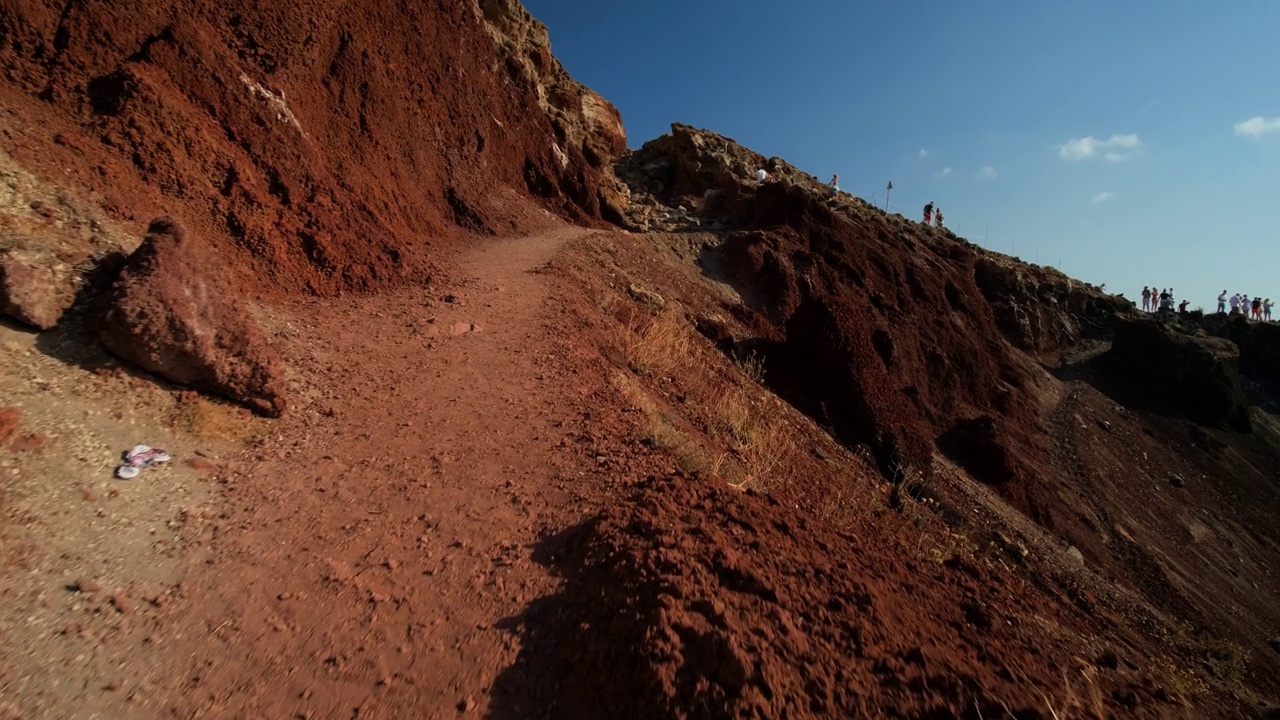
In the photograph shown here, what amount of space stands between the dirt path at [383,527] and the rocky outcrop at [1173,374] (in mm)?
24493

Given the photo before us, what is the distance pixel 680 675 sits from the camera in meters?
2.28

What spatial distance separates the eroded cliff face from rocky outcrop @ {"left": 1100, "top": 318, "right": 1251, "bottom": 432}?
22.5 meters

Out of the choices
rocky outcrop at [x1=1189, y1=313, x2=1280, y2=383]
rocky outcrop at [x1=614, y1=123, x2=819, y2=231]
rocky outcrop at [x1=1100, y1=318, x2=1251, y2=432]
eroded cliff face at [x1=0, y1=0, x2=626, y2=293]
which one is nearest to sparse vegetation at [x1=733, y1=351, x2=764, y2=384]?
eroded cliff face at [x1=0, y1=0, x2=626, y2=293]

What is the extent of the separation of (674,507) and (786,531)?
669 mm

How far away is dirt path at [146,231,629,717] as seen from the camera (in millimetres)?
2422

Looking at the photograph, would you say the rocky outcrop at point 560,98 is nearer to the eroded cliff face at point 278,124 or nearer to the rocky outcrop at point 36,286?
the eroded cliff face at point 278,124

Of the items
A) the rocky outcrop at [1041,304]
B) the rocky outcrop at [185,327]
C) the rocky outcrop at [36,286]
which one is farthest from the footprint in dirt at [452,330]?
the rocky outcrop at [1041,304]

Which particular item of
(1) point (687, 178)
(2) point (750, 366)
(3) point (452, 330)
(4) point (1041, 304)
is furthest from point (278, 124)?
(4) point (1041, 304)

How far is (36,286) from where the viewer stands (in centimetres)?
346

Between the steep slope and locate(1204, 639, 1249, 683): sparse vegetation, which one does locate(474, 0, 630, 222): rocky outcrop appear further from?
locate(1204, 639, 1249, 683): sparse vegetation

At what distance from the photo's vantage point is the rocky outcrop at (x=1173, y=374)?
20.5 meters

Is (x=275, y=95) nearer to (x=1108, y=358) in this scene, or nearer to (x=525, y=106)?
(x=525, y=106)

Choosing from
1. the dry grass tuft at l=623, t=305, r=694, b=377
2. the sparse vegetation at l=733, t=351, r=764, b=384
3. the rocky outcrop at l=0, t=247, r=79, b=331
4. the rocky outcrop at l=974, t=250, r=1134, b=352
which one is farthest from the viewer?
the rocky outcrop at l=974, t=250, r=1134, b=352

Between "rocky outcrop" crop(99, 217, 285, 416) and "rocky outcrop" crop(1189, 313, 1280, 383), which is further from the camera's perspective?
"rocky outcrop" crop(1189, 313, 1280, 383)
